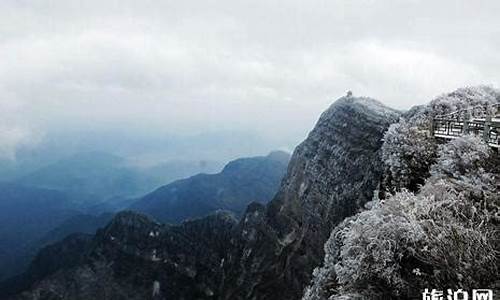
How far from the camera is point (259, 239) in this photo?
319ft

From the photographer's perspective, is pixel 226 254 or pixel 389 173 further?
pixel 226 254

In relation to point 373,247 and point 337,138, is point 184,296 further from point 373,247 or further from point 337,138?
point 373,247

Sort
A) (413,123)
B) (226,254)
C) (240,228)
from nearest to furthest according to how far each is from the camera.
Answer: (413,123), (240,228), (226,254)

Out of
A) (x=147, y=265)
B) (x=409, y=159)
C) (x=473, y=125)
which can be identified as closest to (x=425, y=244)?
(x=409, y=159)

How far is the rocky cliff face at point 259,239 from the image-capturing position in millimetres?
57312

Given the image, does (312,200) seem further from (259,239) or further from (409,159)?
(409,159)

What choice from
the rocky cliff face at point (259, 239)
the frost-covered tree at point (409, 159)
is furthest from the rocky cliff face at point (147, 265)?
the frost-covered tree at point (409, 159)

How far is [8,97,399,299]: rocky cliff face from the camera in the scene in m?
57.3

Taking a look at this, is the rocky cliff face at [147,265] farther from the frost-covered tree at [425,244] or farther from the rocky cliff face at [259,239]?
the frost-covered tree at [425,244]

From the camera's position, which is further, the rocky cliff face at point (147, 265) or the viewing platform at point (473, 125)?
the rocky cliff face at point (147, 265)

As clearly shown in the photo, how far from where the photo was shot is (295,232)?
81.3 meters

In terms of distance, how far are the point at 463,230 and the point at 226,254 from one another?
113758mm

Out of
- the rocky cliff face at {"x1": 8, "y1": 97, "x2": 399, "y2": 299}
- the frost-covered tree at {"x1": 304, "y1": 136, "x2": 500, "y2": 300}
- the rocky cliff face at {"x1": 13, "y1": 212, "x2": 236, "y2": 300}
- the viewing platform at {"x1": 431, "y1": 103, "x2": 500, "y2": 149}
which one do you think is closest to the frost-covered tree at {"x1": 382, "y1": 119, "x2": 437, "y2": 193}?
the viewing platform at {"x1": 431, "y1": 103, "x2": 500, "y2": 149}

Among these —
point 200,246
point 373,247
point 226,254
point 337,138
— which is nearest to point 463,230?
point 373,247
